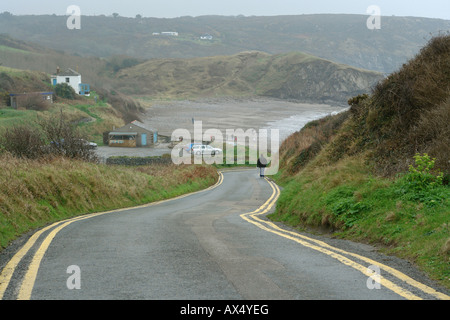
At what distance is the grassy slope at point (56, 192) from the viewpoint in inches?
475

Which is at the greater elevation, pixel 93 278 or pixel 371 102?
pixel 371 102

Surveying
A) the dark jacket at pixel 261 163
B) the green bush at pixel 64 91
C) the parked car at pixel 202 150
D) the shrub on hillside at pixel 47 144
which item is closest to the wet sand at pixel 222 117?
the green bush at pixel 64 91

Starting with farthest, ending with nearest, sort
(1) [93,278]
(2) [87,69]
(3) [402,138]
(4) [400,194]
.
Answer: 1. (2) [87,69]
2. (3) [402,138]
3. (4) [400,194]
4. (1) [93,278]

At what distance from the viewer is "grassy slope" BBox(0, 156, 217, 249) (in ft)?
39.6

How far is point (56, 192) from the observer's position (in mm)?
16000

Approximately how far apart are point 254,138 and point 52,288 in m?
80.4

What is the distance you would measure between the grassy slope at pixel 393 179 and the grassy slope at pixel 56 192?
6752 mm

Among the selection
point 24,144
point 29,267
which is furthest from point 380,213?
point 24,144

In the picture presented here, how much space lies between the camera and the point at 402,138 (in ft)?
44.9

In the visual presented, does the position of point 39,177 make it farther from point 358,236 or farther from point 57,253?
point 358,236

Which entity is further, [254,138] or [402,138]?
[254,138]

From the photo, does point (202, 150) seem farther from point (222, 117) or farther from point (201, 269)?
point (222, 117)

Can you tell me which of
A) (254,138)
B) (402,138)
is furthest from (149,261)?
(254,138)

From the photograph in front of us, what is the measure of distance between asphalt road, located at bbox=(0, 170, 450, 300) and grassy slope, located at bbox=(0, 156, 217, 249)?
2.10 meters
